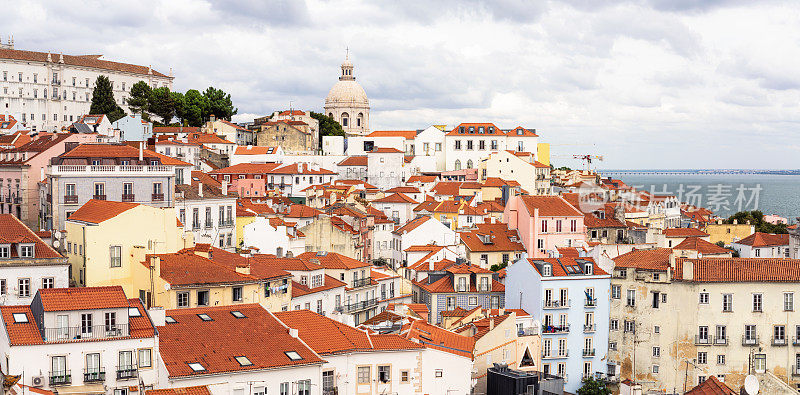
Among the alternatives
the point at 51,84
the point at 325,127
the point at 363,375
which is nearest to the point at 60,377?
the point at 363,375

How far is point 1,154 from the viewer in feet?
203

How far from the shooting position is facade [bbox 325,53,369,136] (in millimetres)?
158750

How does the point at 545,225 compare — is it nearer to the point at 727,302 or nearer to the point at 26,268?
the point at 727,302

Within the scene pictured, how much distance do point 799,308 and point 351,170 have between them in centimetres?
6628

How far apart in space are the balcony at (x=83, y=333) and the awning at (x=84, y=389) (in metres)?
1.54

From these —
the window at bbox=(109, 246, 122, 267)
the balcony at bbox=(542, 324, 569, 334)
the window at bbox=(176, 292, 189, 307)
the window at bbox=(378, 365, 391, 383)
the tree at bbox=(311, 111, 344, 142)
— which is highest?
the tree at bbox=(311, 111, 344, 142)

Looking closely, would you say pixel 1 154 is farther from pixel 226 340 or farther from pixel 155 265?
pixel 226 340

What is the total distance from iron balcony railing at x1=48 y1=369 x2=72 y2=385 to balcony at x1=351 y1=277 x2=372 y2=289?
27.4m

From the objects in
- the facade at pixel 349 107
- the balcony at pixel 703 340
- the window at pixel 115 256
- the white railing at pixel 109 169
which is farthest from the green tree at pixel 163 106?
the balcony at pixel 703 340

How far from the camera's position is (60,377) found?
2966cm

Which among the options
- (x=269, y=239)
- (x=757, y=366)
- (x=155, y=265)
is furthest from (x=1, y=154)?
(x=757, y=366)

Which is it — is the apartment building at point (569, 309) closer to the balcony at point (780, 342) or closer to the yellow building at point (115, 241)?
the balcony at point (780, 342)

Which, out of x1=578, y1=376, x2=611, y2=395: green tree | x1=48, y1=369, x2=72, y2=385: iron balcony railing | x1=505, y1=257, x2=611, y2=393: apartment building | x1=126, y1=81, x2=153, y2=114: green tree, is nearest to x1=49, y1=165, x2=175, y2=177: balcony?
x1=505, y1=257, x2=611, y2=393: apartment building

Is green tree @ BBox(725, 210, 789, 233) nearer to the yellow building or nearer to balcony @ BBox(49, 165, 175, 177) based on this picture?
balcony @ BBox(49, 165, 175, 177)
